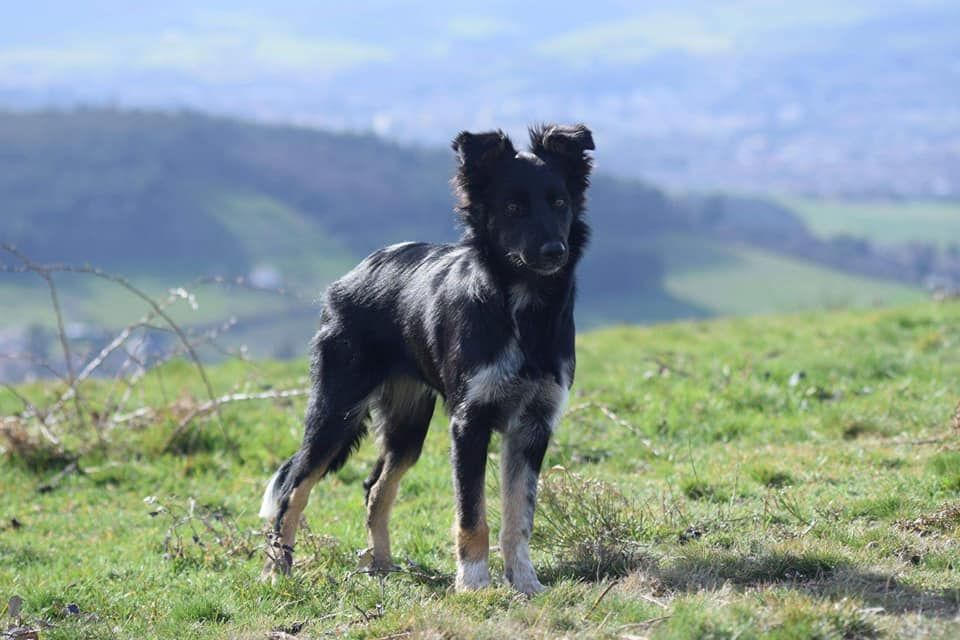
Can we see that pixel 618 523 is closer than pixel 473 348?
No

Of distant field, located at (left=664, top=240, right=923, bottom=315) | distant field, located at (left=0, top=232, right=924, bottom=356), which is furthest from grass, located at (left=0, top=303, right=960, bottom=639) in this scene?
distant field, located at (left=664, top=240, right=923, bottom=315)

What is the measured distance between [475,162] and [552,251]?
2.68ft

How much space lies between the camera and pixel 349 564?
23.4ft

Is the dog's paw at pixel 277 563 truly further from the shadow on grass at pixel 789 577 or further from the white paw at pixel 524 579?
the shadow on grass at pixel 789 577

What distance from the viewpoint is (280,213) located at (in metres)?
130

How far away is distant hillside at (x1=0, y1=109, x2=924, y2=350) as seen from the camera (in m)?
111

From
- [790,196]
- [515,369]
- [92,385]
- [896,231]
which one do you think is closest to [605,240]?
[896,231]

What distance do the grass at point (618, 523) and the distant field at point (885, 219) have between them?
383 feet

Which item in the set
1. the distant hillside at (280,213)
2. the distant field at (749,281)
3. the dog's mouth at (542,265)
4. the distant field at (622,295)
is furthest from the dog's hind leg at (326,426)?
the distant hillside at (280,213)

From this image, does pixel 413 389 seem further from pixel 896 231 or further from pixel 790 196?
pixel 790 196

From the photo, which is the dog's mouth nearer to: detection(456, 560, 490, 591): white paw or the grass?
the grass

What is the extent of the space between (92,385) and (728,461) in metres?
8.66

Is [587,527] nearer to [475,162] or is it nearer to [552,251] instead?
[552,251]

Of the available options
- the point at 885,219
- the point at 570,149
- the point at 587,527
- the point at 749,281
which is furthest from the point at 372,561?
the point at 885,219
